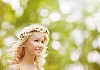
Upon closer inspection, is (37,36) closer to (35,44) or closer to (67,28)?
(35,44)

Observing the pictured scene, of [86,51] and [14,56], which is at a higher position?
[86,51]

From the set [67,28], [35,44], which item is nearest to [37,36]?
[35,44]

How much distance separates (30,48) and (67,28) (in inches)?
173

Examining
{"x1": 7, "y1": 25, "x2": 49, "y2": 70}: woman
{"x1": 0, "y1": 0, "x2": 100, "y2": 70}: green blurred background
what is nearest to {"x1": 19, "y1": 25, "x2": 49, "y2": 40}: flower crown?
{"x1": 7, "y1": 25, "x2": 49, "y2": 70}: woman

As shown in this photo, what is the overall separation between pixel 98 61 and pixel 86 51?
27 cm

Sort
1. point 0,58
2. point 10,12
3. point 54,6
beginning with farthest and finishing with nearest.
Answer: point 54,6, point 10,12, point 0,58

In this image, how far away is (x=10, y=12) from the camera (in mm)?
5770

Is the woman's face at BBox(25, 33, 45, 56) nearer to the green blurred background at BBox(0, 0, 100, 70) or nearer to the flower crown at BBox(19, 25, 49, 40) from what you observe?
the flower crown at BBox(19, 25, 49, 40)

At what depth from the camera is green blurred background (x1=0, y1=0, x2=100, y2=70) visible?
19.1 ft

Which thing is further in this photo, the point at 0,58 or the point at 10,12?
the point at 10,12

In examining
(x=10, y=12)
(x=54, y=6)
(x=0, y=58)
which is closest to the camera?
(x=0, y=58)

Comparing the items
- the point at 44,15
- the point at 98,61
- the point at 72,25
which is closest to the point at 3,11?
the point at 44,15

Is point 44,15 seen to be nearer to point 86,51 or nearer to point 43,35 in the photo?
point 86,51

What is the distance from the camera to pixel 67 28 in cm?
633
